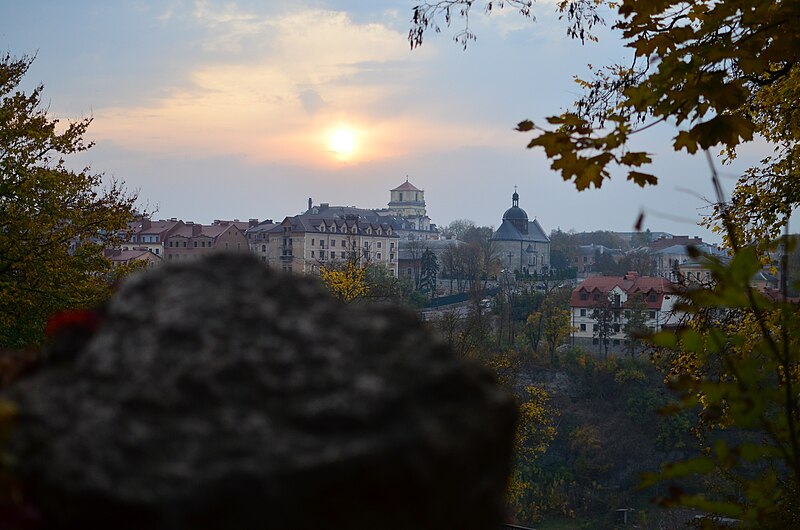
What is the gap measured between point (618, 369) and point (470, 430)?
2017 inches

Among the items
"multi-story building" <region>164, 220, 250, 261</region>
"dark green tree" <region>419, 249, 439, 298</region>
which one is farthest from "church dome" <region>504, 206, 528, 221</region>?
"multi-story building" <region>164, 220, 250, 261</region>

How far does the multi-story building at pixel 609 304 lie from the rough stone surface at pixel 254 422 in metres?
56.2

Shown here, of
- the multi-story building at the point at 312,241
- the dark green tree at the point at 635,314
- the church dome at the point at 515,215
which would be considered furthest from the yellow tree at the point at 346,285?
the church dome at the point at 515,215

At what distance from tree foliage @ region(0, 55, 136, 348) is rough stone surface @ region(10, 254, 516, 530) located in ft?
52.0

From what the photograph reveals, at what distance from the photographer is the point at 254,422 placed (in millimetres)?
1283

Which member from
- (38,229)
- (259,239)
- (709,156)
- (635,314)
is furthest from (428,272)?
(709,156)

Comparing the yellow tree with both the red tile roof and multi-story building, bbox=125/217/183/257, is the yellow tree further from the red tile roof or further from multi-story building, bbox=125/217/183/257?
multi-story building, bbox=125/217/183/257

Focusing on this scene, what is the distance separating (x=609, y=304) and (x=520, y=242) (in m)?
49.2

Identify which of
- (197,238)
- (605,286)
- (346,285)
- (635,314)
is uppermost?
(197,238)

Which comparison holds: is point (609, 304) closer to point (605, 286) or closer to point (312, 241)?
point (605, 286)

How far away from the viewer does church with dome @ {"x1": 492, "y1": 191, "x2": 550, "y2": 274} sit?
4237 inches

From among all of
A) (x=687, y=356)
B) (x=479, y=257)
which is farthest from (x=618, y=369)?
(x=687, y=356)

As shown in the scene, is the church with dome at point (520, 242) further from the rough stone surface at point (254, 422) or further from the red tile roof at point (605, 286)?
the rough stone surface at point (254, 422)

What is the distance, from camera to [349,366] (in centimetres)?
137
